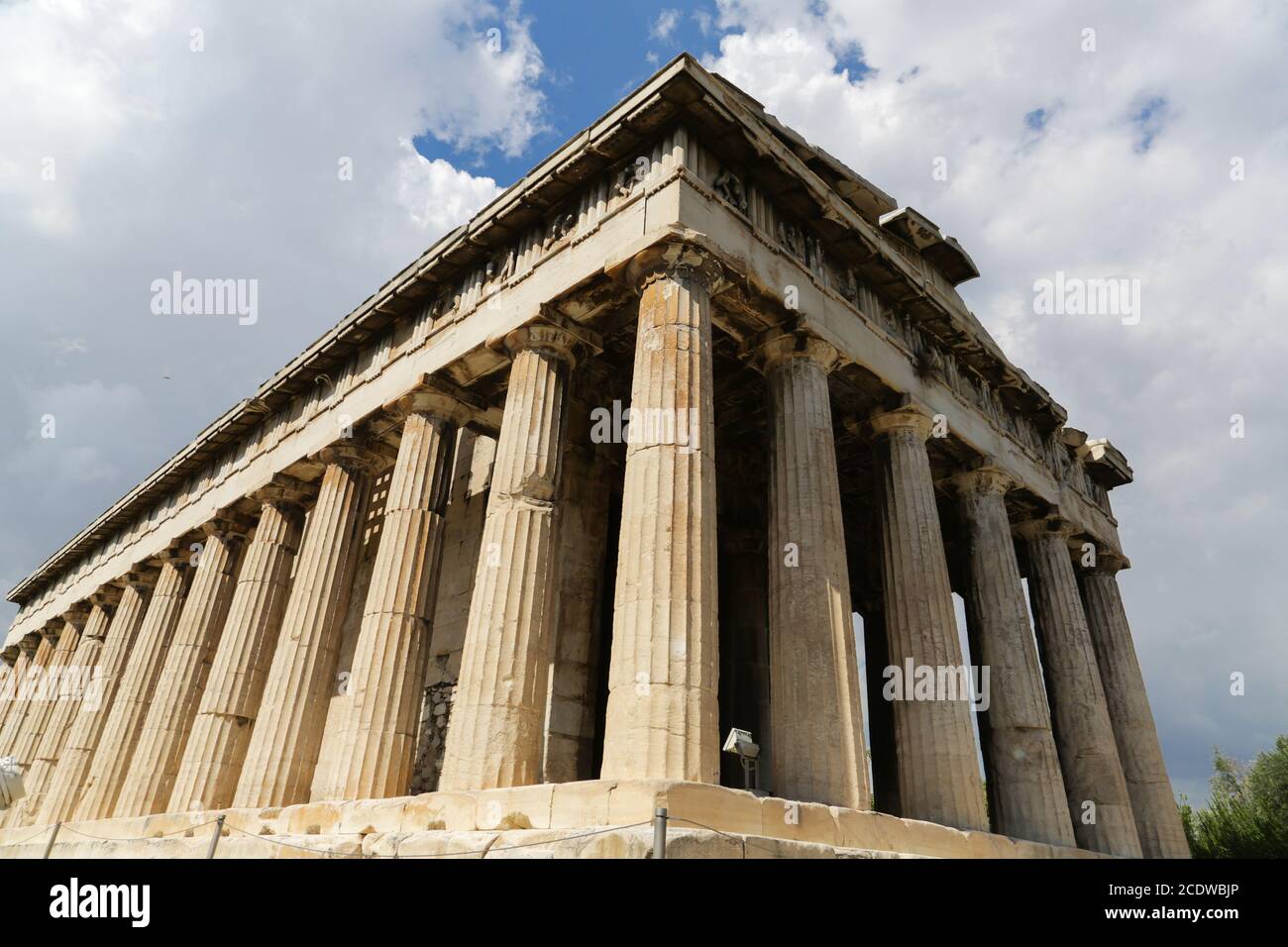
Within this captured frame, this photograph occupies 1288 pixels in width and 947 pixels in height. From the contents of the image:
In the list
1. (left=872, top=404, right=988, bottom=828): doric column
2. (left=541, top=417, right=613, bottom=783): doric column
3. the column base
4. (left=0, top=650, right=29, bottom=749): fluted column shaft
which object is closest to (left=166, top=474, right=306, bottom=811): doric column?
the column base

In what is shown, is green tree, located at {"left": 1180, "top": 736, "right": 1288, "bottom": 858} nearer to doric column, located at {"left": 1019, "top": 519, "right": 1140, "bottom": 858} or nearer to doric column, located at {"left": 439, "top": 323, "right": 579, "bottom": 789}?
doric column, located at {"left": 1019, "top": 519, "right": 1140, "bottom": 858}

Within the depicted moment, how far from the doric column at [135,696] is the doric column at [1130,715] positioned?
25.3 meters

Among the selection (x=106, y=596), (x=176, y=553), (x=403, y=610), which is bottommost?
(x=403, y=610)

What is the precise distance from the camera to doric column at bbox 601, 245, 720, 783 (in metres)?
9.50

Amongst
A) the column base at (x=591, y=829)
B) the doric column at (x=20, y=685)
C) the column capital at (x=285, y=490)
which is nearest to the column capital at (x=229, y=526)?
the column capital at (x=285, y=490)

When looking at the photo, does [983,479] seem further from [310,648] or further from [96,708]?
[96,708]

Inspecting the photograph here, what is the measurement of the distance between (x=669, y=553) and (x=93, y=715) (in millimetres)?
24108

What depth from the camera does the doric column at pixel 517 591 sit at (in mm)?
11180

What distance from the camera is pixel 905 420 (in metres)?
16.4

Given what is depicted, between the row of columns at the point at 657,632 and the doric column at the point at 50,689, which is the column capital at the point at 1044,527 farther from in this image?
the doric column at the point at 50,689

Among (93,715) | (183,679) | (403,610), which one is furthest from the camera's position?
(93,715)

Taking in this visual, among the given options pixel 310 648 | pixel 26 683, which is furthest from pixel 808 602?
pixel 26 683
